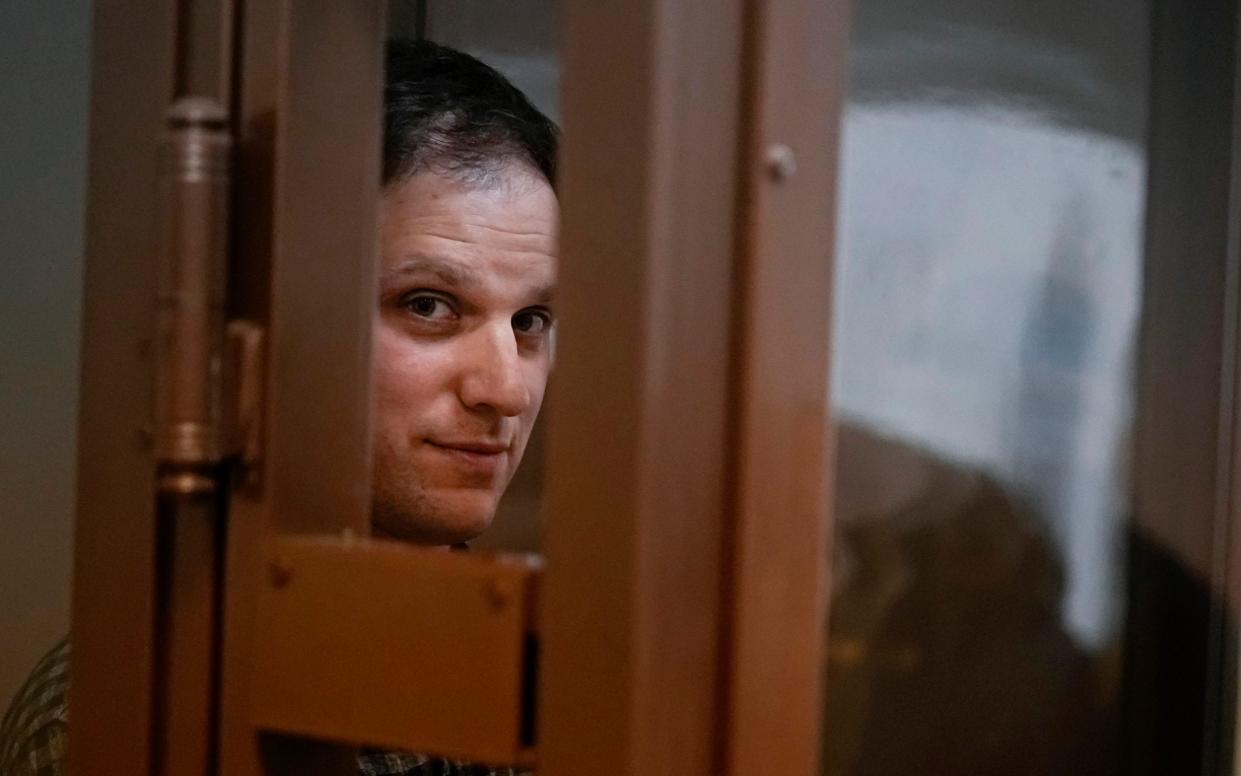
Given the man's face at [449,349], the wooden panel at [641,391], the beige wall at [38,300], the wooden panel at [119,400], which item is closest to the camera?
the wooden panel at [641,391]

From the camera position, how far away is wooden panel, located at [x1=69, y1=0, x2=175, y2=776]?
0.55m

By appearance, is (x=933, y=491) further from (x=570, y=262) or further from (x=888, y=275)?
(x=570, y=262)

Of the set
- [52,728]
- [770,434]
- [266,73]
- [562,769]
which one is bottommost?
[52,728]

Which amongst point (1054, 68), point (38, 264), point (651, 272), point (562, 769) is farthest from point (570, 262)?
point (38, 264)

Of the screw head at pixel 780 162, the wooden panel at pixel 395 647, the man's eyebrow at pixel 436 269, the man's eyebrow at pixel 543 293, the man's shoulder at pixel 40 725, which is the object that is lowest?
the man's shoulder at pixel 40 725

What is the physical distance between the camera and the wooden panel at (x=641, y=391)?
0.44 meters

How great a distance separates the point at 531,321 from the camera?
967 mm

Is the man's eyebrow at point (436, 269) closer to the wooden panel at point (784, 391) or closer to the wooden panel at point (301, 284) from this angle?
the wooden panel at point (301, 284)

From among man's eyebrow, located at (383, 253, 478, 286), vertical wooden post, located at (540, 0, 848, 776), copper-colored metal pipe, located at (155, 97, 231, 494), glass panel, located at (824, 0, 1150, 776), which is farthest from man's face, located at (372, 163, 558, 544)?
vertical wooden post, located at (540, 0, 848, 776)

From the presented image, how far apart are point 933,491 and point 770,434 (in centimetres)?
58

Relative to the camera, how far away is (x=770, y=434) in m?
0.46

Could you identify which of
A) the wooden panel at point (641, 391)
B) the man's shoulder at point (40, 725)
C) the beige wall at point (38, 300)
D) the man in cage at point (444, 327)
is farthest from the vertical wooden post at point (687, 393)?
the beige wall at point (38, 300)

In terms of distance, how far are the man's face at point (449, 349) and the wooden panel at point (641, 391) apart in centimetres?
42

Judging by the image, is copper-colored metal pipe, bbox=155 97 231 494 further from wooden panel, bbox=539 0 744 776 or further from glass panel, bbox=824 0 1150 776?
glass panel, bbox=824 0 1150 776
